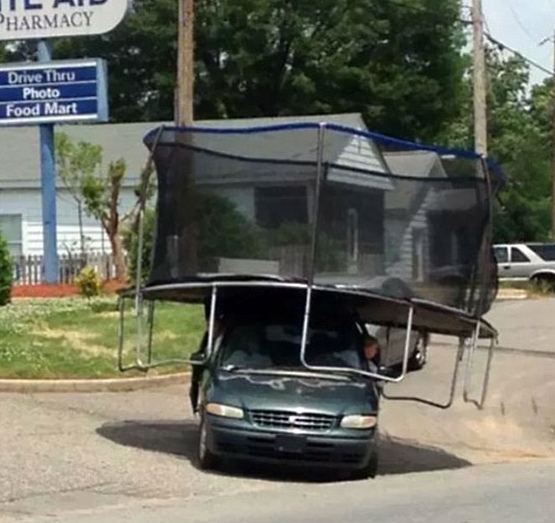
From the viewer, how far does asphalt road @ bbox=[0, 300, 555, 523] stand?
40.8 ft

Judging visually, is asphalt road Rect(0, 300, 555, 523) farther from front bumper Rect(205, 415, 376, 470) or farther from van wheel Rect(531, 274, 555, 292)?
van wheel Rect(531, 274, 555, 292)

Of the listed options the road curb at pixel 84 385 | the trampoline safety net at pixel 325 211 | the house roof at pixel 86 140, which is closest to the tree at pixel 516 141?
the house roof at pixel 86 140

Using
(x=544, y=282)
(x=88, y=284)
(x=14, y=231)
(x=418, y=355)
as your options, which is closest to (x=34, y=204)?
(x=14, y=231)

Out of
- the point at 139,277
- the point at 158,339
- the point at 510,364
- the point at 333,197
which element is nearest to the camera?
the point at 333,197

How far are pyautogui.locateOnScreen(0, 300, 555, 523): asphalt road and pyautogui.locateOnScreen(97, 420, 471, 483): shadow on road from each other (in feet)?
0.07

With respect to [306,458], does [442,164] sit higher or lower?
higher

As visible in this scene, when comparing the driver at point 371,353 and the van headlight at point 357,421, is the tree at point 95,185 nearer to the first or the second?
the driver at point 371,353

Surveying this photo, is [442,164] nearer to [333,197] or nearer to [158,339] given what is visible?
[333,197]

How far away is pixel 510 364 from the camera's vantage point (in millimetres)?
26125

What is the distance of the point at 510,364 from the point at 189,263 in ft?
37.7

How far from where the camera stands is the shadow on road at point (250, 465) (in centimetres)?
1482

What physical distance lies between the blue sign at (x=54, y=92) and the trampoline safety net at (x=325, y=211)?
514 inches

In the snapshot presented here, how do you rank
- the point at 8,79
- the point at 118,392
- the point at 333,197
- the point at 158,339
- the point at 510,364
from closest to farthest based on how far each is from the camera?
the point at 333,197, the point at 118,392, the point at 158,339, the point at 510,364, the point at 8,79

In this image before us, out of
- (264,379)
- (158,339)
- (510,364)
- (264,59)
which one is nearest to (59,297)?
(158,339)
